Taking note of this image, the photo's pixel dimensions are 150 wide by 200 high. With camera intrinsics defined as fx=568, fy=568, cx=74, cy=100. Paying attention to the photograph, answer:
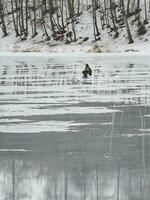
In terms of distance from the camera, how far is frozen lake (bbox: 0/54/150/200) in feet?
22.3

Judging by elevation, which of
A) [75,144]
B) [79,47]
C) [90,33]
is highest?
[75,144]

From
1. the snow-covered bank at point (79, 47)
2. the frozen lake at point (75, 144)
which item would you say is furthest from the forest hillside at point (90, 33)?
the frozen lake at point (75, 144)

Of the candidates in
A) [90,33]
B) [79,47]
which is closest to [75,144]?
[79,47]

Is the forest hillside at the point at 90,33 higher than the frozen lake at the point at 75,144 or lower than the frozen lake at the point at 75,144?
lower

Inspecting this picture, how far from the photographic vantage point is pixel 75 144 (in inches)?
378

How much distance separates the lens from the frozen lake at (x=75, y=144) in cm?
679

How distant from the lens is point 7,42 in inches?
2904

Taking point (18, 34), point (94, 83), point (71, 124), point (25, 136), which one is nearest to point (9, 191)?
point (25, 136)

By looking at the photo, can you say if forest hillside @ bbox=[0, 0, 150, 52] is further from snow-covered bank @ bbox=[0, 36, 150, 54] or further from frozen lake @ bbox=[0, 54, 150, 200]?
frozen lake @ bbox=[0, 54, 150, 200]

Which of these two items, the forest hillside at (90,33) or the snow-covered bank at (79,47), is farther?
the forest hillside at (90,33)

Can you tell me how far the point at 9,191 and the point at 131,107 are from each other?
7.99 m

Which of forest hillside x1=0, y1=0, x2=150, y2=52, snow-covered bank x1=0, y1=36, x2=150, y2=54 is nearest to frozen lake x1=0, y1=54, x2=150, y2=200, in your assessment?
snow-covered bank x1=0, y1=36, x2=150, y2=54

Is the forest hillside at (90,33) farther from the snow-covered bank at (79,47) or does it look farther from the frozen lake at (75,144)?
the frozen lake at (75,144)

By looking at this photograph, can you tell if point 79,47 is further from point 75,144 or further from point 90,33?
point 75,144
